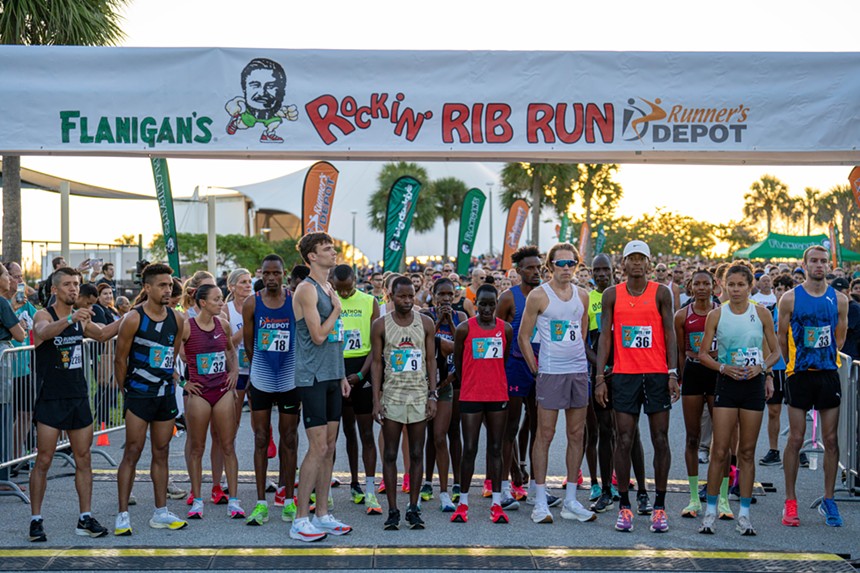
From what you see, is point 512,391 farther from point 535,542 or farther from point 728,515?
point 728,515

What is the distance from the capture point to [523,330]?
747 cm

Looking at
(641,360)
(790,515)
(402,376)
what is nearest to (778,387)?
(790,515)

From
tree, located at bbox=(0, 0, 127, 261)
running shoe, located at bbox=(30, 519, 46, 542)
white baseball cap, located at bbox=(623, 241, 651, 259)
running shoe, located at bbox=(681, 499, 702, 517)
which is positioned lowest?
running shoe, located at bbox=(681, 499, 702, 517)

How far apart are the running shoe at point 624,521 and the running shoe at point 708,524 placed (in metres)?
0.51

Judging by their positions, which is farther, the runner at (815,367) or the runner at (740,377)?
the runner at (815,367)

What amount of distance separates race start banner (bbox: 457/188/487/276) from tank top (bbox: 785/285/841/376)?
14.5 m

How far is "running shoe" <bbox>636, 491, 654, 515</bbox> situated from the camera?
7.52m

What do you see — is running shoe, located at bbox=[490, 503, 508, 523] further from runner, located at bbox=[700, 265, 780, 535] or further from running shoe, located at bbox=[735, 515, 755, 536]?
running shoe, located at bbox=[735, 515, 755, 536]

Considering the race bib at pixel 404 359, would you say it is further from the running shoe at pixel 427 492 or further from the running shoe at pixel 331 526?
the running shoe at pixel 427 492

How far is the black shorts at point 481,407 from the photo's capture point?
289 inches

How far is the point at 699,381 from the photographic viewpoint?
779 cm

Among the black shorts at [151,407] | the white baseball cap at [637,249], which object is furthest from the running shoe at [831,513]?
the black shorts at [151,407]

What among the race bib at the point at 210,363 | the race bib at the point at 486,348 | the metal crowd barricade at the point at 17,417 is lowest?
the metal crowd barricade at the point at 17,417

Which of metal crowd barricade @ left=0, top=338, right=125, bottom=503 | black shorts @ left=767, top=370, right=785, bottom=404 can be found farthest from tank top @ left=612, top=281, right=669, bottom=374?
metal crowd barricade @ left=0, top=338, right=125, bottom=503
